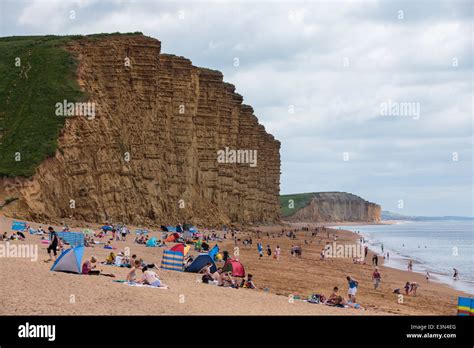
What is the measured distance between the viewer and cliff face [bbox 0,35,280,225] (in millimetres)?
48062

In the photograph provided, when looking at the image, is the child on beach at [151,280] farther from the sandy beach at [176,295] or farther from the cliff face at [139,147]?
the cliff face at [139,147]

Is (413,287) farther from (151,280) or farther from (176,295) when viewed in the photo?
(176,295)

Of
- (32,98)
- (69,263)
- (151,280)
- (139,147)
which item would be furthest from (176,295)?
(139,147)

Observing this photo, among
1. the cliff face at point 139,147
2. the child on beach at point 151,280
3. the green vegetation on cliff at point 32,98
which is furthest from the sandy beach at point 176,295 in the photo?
the cliff face at point 139,147

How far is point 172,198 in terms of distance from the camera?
2479 inches

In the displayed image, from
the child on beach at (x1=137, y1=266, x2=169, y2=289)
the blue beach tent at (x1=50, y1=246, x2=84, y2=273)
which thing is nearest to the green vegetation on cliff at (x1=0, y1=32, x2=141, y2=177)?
the blue beach tent at (x1=50, y1=246, x2=84, y2=273)

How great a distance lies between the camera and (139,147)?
5719 centimetres

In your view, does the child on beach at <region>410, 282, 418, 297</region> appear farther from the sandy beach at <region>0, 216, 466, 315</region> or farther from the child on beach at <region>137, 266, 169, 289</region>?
the child on beach at <region>137, 266, 169, 289</region>

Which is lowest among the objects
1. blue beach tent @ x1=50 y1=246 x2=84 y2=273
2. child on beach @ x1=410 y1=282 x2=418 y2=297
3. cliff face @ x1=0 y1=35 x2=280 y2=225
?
child on beach @ x1=410 y1=282 x2=418 y2=297

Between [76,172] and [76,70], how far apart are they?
434 inches

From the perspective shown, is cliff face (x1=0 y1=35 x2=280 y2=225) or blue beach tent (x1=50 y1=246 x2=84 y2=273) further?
cliff face (x1=0 y1=35 x2=280 y2=225)
